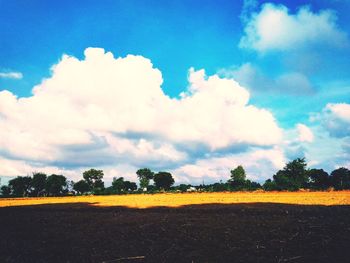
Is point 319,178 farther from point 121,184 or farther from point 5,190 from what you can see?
point 5,190

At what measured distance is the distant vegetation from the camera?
82.6 meters

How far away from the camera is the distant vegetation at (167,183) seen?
3253 inches

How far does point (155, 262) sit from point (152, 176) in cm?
15014

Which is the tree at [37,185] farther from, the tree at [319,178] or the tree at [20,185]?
the tree at [319,178]

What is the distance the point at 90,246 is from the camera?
13086 mm

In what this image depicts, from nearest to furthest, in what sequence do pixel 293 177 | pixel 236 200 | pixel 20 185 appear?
pixel 236 200, pixel 293 177, pixel 20 185

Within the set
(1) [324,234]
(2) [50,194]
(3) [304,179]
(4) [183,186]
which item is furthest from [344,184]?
(2) [50,194]

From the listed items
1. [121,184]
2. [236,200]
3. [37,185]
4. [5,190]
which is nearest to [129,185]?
[121,184]

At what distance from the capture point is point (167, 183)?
504 ft

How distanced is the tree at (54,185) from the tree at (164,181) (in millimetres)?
42024

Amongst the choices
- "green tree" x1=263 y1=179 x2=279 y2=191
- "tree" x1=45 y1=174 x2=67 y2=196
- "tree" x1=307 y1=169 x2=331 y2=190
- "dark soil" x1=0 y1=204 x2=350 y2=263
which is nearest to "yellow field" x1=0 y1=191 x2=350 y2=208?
"dark soil" x1=0 y1=204 x2=350 y2=263

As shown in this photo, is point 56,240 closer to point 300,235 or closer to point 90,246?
point 90,246

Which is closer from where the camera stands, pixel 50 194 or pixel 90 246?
pixel 90 246

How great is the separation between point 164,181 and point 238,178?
56729 mm
